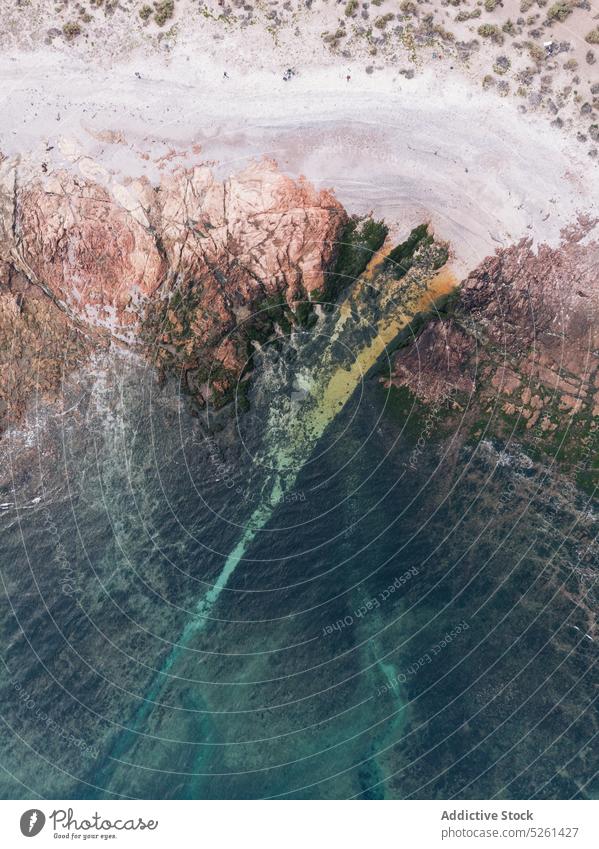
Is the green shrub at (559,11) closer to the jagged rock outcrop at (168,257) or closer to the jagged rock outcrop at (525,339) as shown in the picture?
the jagged rock outcrop at (525,339)

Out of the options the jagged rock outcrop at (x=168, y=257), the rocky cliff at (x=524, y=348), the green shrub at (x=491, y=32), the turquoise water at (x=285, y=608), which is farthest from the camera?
the green shrub at (x=491, y=32)

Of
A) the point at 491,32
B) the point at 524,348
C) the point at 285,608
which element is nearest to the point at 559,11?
the point at 491,32


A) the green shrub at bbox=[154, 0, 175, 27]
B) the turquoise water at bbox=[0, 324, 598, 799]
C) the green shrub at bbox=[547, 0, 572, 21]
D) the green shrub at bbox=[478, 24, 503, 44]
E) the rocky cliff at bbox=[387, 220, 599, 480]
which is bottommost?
the turquoise water at bbox=[0, 324, 598, 799]

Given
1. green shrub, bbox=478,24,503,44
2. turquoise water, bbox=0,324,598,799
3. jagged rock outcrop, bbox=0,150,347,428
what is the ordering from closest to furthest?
turquoise water, bbox=0,324,598,799 < jagged rock outcrop, bbox=0,150,347,428 < green shrub, bbox=478,24,503,44

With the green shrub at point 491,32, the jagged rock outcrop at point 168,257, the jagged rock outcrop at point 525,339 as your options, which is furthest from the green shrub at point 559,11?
the jagged rock outcrop at point 168,257

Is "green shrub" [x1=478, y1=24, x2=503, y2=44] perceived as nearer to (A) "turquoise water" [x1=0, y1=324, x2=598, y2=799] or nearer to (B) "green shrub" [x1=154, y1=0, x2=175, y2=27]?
(B) "green shrub" [x1=154, y1=0, x2=175, y2=27]

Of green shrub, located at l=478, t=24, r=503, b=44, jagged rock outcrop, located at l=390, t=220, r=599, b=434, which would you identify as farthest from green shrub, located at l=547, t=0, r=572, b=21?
jagged rock outcrop, located at l=390, t=220, r=599, b=434

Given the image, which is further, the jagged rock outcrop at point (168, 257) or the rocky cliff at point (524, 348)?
the rocky cliff at point (524, 348)
